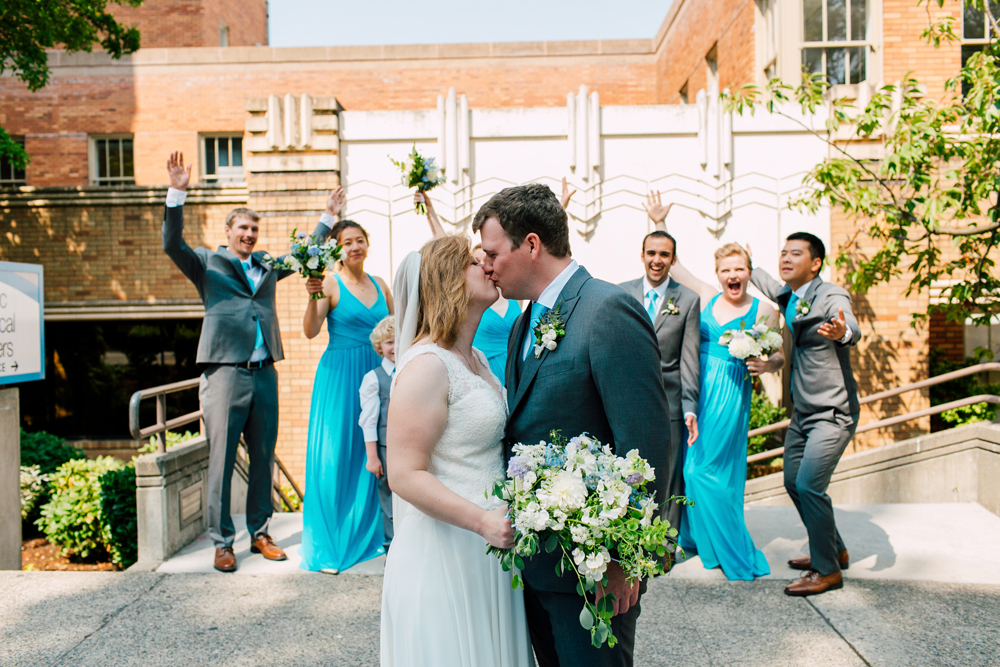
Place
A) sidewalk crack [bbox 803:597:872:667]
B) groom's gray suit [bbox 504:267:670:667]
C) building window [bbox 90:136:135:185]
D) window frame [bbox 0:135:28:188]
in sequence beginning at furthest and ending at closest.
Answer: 1. building window [bbox 90:136:135:185]
2. window frame [bbox 0:135:28:188]
3. sidewalk crack [bbox 803:597:872:667]
4. groom's gray suit [bbox 504:267:670:667]

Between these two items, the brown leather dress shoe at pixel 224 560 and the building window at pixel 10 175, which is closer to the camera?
the brown leather dress shoe at pixel 224 560

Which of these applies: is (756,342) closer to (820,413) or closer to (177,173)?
(820,413)

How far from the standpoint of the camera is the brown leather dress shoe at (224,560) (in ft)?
16.5

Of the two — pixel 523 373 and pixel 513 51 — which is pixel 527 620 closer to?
pixel 523 373

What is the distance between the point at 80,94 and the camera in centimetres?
1783

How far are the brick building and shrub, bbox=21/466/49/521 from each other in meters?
3.03

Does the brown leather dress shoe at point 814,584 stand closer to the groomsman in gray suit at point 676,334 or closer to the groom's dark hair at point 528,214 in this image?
the groomsman in gray suit at point 676,334

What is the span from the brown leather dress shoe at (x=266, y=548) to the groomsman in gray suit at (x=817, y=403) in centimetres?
369

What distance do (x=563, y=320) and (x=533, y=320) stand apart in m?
0.16

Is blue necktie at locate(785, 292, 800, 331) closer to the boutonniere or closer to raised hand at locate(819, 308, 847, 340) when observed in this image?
raised hand at locate(819, 308, 847, 340)

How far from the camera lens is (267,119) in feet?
31.1

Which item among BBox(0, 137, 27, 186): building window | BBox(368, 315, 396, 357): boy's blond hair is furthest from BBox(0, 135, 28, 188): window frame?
BBox(368, 315, 396, 357): boy's blond hair

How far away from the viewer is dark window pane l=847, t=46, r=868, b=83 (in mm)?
10930

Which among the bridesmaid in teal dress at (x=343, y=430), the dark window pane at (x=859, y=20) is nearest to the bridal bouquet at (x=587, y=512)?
the bridesmaid in teal dress at (x=343, y=430)
